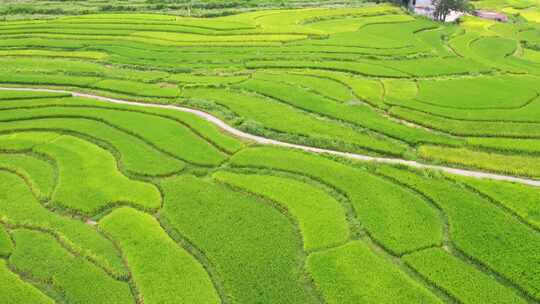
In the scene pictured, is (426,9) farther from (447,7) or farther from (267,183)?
(267,183)

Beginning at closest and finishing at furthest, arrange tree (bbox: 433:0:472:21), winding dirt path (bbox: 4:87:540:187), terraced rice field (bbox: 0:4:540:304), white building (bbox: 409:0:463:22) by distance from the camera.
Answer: terraced rice field (bbox: 0:4:540:304)
winding dirt path (bbox: 4:87:540:187)
tree (bbox: 433:0:472:21)
white building (bbox: 409:0:463:22)

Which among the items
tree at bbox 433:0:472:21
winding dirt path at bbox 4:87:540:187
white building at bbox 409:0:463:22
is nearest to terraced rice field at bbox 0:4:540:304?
A: winding dirt path at bbox 4:87:540:187

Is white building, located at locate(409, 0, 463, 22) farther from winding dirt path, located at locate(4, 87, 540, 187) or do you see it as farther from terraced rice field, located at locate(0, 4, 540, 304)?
winding dirt path, located at locate(4, 87, 540, 187)

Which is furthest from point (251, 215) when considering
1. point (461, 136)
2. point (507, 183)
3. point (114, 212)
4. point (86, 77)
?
point (86, 77)

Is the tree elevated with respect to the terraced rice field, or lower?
elevated

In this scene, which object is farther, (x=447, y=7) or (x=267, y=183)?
(x=447, y=7)

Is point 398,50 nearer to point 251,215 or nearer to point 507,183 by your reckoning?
point 507,183

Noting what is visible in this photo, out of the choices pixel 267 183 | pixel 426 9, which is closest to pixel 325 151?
pixel 267 183

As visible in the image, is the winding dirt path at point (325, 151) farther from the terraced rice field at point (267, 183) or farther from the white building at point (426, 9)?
the white building at point (426, 9)
